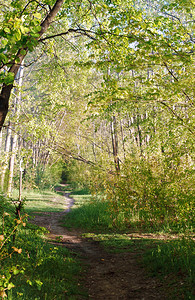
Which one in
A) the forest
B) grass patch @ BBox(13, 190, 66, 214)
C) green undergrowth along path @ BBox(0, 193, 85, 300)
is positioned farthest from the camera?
grass patch @ BBox(13, 190, 66, 214)

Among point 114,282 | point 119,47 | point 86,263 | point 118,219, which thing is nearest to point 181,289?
point 114,282

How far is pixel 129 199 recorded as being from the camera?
839 cm

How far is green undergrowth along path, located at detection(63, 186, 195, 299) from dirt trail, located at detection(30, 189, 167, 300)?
196 mm

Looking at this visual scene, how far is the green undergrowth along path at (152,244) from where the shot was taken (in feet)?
13.5

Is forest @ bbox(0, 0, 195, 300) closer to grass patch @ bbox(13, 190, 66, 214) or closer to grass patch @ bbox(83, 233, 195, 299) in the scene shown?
grass patch @ bbox(83, 233, 195, 299)

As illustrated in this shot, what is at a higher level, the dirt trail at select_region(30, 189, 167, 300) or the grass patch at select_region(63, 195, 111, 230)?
the grass patch at select_region(63, 195, 111, 230)

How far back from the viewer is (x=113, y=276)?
498cm

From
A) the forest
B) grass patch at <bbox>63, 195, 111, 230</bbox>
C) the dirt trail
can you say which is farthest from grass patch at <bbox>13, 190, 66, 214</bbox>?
the dirt trail

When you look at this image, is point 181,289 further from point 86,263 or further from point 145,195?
point 145,195

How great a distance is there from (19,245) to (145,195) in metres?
4.34

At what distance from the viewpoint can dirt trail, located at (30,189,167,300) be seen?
4.14 m

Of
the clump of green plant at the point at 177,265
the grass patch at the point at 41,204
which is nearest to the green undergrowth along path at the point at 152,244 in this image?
the clump of green plant at the point at 177,265

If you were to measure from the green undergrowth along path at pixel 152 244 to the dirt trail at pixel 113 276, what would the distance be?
0.20 m

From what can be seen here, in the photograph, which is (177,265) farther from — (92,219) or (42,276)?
(92,219)
